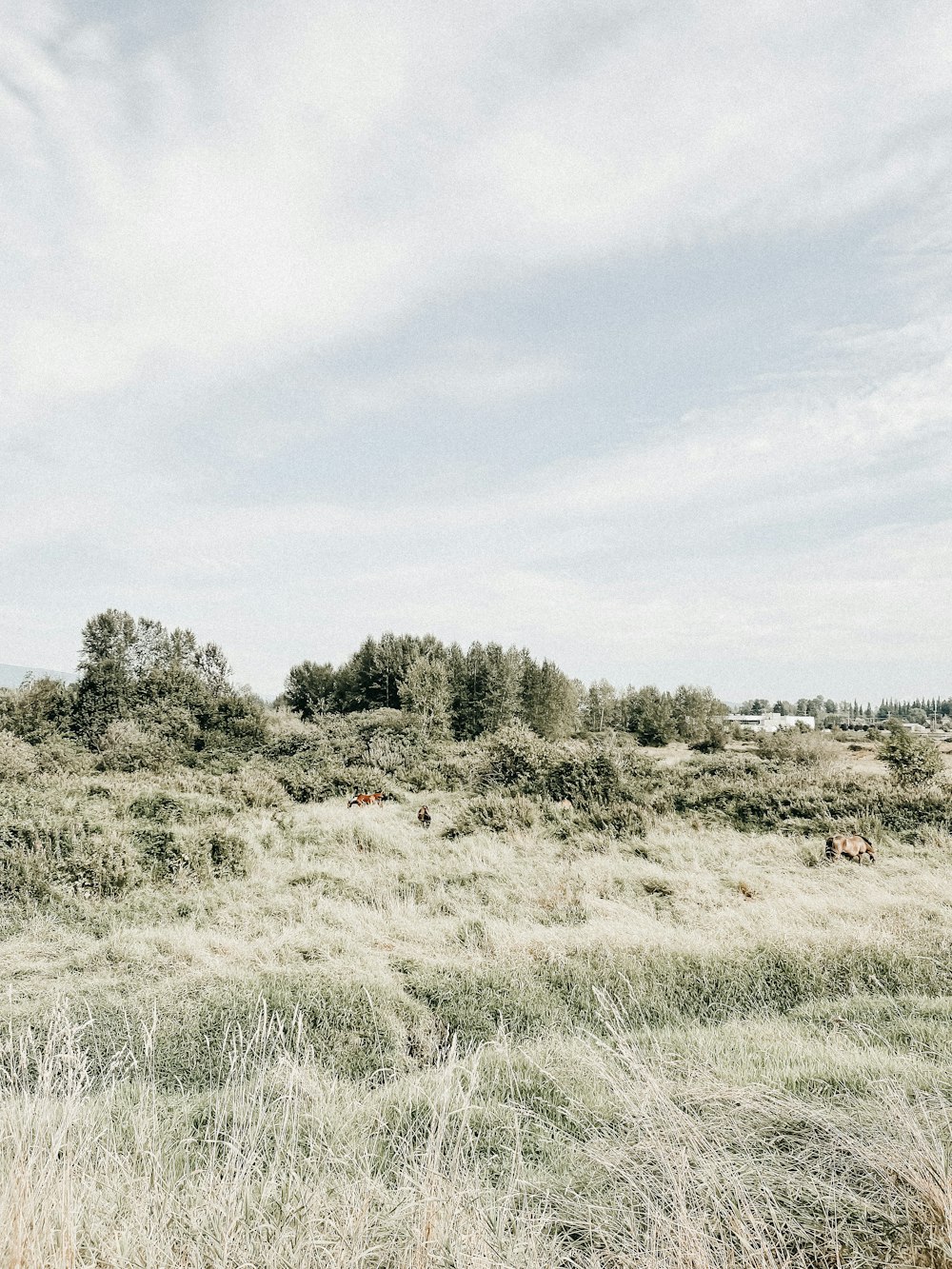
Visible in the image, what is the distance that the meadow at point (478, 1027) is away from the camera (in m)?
2.60

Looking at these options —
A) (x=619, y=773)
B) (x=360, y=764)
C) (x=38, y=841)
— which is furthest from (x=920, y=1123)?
(x=360, y=764)

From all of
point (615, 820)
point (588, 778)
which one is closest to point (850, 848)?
point (615, 820)

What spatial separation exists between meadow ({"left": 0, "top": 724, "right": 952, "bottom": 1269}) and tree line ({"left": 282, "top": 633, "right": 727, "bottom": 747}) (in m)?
23.9

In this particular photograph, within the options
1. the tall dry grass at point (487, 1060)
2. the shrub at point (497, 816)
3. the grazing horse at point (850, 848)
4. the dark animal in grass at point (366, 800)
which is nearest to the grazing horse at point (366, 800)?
the dark animal in grass at point (366, 800)

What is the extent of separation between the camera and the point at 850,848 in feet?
41.0

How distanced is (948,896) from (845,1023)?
5.46 meters

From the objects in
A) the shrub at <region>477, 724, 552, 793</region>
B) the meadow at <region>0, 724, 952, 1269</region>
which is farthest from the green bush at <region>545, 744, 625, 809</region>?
the shrub at <region>477, 724, 552, 793</region>

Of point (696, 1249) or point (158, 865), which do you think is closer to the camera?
point (696, 1249)

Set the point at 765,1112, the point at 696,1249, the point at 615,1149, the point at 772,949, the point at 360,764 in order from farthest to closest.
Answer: the point at 360,764 < the point at 772,949 < the point at 765,1112 < the point at 615,1149 < the point at 696,1249

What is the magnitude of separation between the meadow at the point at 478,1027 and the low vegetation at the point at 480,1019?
1.3 inches

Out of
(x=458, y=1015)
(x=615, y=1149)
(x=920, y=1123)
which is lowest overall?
(x=458, y=1015)

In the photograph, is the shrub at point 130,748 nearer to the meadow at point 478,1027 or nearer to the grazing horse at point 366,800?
the meadow at point 478,1027

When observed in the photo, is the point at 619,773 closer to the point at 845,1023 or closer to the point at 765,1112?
the point at 845,1023

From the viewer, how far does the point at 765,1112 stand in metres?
3.48
